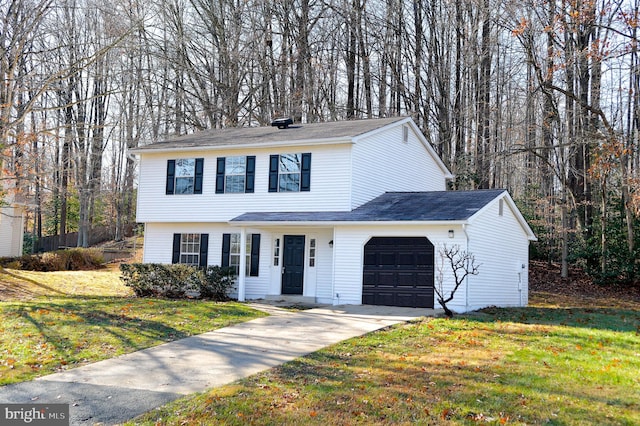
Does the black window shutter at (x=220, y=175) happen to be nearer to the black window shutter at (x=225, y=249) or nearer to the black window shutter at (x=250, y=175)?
the black window shutter at (x=250, y=175)

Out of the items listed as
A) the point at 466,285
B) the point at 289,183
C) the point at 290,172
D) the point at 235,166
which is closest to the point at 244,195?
the point at 235,166

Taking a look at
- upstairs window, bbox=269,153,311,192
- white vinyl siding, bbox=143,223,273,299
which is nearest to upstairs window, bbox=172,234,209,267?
white vinyl siding, bbox=143,223,273,299

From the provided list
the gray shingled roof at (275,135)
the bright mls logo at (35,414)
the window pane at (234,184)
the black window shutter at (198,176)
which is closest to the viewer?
the bright mls logo at (35,414)

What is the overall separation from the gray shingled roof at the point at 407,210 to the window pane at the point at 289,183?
0.87 m

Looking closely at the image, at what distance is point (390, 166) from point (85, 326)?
462 inches

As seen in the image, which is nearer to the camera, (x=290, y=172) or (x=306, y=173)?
(x=306, y=173)

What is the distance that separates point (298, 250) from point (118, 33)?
11.0 metres

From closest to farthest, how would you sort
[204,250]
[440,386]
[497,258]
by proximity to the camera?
1. [440,386]
2. [497,258]
3. [204,250]

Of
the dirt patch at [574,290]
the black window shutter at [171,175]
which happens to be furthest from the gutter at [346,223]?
the dirt patch at [574,290]

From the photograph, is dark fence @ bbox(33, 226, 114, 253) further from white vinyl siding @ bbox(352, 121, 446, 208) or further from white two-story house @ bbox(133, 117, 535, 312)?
white vinyl siding @ bbox(352, 121, 446, 208)

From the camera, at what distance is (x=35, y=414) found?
7.02 metres

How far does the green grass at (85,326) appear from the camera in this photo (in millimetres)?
9680

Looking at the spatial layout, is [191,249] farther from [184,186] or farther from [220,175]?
[220,175]

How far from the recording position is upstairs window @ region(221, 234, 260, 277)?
770 inches
